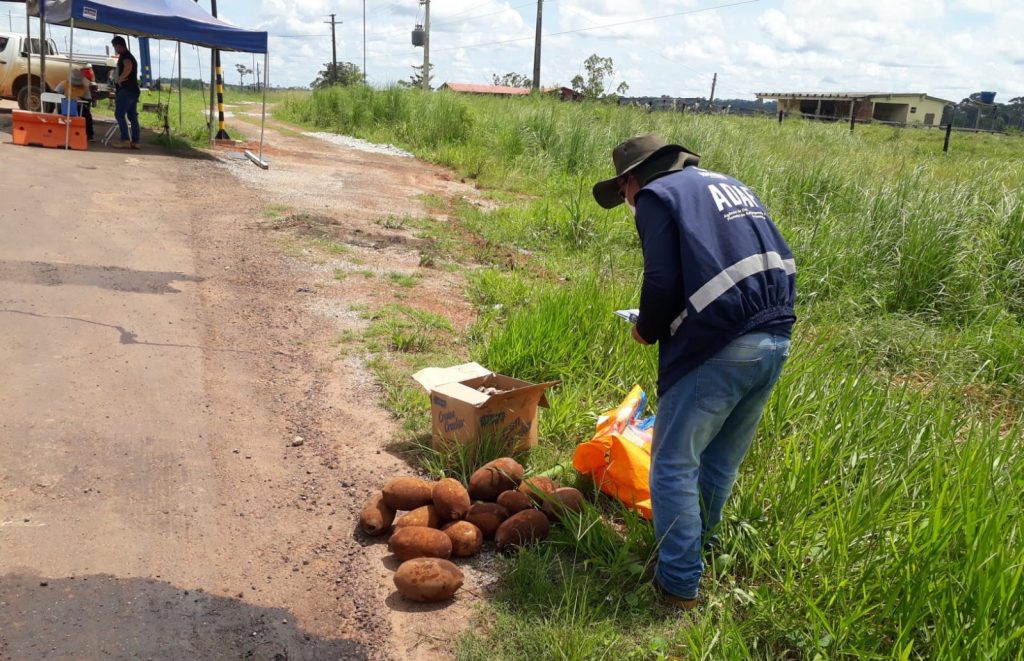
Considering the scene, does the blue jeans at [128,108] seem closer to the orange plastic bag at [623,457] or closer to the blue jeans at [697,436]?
the orange plastic bag at [623,457]

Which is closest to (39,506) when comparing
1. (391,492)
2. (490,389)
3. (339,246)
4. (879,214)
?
(391,492)

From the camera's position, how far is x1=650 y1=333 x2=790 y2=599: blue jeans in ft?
9.35

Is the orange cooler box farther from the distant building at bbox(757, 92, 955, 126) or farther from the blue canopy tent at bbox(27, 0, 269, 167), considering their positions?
the distant building at bbox(757, 92, 955, 126)

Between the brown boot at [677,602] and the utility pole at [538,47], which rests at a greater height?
the utility pole at [538,47]

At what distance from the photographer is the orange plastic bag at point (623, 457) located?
361cm

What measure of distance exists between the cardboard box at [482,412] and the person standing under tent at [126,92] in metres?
12.5

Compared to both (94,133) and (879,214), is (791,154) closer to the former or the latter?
(879,214)

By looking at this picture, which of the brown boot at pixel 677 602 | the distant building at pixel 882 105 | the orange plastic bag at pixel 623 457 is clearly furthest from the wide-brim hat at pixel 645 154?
the distant building at pixel 882 105

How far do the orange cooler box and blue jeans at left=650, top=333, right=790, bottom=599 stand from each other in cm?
1366

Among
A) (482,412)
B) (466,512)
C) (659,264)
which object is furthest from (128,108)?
(659,264)

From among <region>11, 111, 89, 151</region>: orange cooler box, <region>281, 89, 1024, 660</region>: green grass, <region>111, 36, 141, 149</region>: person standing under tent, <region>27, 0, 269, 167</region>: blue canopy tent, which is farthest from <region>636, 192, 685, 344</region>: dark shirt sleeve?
<region>111, 36, 141, 149</region>: person standing under tent

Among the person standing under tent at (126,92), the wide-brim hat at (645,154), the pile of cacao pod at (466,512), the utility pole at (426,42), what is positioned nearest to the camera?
the wide-brim hat at (645,154)

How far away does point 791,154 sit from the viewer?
11.7 metres

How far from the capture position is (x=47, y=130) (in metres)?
13.2
